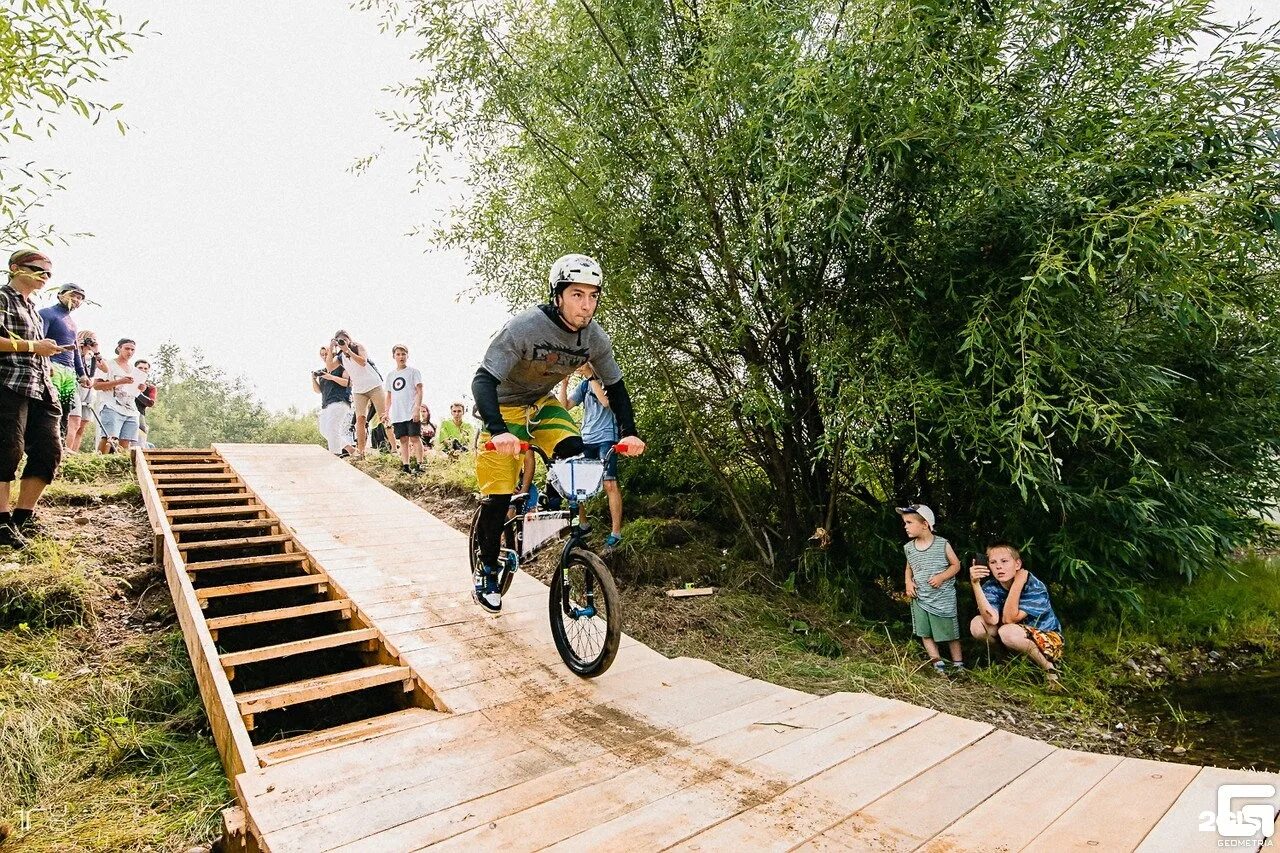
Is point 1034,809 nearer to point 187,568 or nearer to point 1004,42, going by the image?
point 1004,42

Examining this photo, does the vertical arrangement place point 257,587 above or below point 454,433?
below

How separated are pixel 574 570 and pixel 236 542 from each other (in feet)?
8.46

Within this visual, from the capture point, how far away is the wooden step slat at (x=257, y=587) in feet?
11.6

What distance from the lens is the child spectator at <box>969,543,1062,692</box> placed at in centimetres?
401

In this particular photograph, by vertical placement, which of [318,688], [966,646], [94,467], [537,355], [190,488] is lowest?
[966,646]

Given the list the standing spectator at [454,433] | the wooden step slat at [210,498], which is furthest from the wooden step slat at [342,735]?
the standing spectator at [454,433]

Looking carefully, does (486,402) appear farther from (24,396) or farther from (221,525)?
(24,396)

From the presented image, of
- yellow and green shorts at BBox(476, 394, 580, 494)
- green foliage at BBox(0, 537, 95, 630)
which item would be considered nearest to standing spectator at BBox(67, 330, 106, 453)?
green foliage at BBox(0, 537, 95, 630)

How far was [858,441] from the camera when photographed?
3855 millimetres

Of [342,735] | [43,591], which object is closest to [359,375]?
[43,591]

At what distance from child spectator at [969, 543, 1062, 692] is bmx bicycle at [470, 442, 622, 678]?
8.10ft

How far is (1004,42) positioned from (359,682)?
4507 millimetres

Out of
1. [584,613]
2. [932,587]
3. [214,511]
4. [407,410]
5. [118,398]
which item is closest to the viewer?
[584,613]

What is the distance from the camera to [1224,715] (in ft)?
12.2
